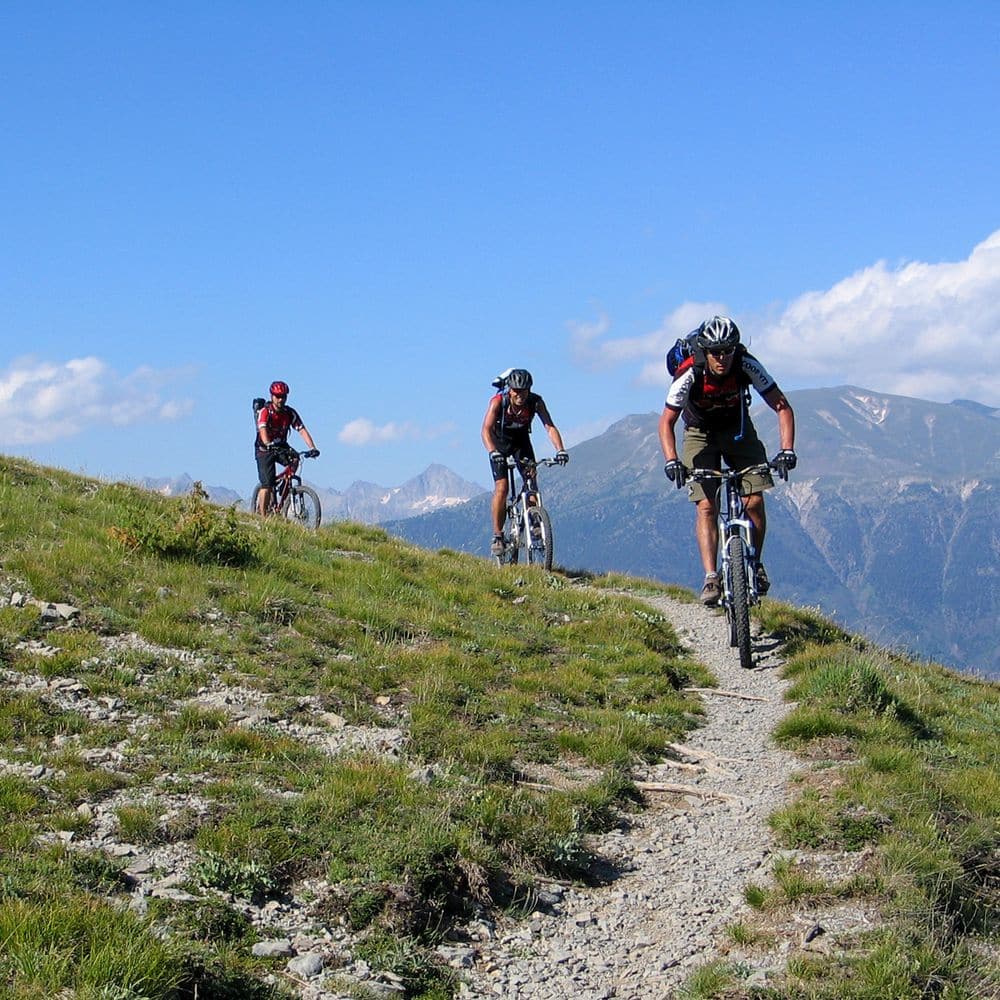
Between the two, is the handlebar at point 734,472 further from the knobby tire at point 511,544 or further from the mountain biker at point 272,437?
the mountain biker at point 272,437

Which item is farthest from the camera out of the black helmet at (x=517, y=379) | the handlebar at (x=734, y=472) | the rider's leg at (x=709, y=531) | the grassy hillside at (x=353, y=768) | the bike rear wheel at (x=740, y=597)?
the black helmet at (x=517, y=379)

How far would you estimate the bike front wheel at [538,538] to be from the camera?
683 inches

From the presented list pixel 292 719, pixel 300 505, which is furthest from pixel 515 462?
pixel 292 719

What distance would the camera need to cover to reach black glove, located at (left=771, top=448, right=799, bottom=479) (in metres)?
11.2

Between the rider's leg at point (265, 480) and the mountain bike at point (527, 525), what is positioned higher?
the rider's leg at point (265, 480)

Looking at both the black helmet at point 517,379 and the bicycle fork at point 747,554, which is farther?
the black helmet at point 517,379

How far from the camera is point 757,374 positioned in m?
11.8

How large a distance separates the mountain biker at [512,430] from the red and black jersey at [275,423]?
511 centimetres

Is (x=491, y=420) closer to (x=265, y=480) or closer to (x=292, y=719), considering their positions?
(x=265, y=480)

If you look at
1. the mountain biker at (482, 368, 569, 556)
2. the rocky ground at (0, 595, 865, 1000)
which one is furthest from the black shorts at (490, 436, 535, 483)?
the rocky ground at (0, 595, 865, 1000)

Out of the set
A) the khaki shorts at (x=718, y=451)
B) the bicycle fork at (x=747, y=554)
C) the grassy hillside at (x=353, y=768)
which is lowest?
the grassy hillside at (x=353, y=768)

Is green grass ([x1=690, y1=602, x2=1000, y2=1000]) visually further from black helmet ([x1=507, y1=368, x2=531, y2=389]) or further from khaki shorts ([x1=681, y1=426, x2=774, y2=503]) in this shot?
black helmet ([x1=507, y1=368, x2=531, y2=389])

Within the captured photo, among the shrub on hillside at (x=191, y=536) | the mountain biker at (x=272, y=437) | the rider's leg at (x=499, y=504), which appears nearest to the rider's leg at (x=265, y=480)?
the mountain biker at (x=272, y=437)

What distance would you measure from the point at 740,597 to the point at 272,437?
11.8m
